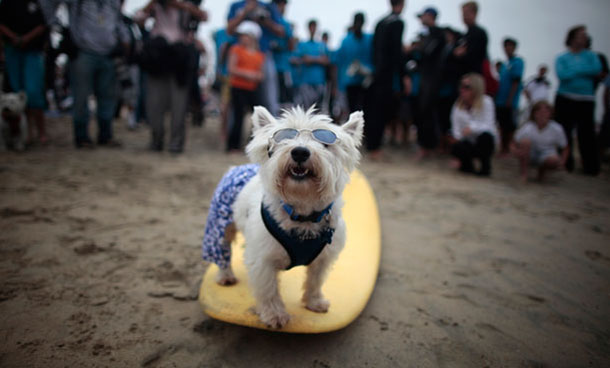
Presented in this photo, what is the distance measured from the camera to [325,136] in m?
1.60

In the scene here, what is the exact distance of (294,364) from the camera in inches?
61.9

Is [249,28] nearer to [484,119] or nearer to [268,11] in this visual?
[268,11]

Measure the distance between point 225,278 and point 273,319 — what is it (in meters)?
0.56

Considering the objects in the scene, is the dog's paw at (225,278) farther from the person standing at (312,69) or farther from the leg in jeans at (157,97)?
the person standing at (312,69)

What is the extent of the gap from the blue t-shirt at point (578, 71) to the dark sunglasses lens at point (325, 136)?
23.1 feet

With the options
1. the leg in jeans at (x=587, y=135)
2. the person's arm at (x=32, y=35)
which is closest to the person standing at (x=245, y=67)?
the person's arm at (x=32, y=35)

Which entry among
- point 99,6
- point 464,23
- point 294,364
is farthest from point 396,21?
point 294,364

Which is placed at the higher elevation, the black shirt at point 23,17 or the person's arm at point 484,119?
the black shirt at point 23,17

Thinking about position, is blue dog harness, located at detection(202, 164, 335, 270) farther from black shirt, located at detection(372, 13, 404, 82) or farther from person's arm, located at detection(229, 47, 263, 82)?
black shirt, located at detection(372, 13, 404, 82)

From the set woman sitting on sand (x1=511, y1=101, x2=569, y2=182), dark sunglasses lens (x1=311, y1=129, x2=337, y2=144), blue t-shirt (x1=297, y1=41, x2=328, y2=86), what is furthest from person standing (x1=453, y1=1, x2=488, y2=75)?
dark sunglasses lens (x1=311, y1=129, x2=337, y2=144)

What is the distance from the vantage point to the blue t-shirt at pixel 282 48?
6773 millimetres

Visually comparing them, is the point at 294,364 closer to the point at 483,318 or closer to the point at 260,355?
the point at 260,355

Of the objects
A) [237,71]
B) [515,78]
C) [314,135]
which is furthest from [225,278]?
[515,78]

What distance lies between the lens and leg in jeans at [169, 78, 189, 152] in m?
5.87
